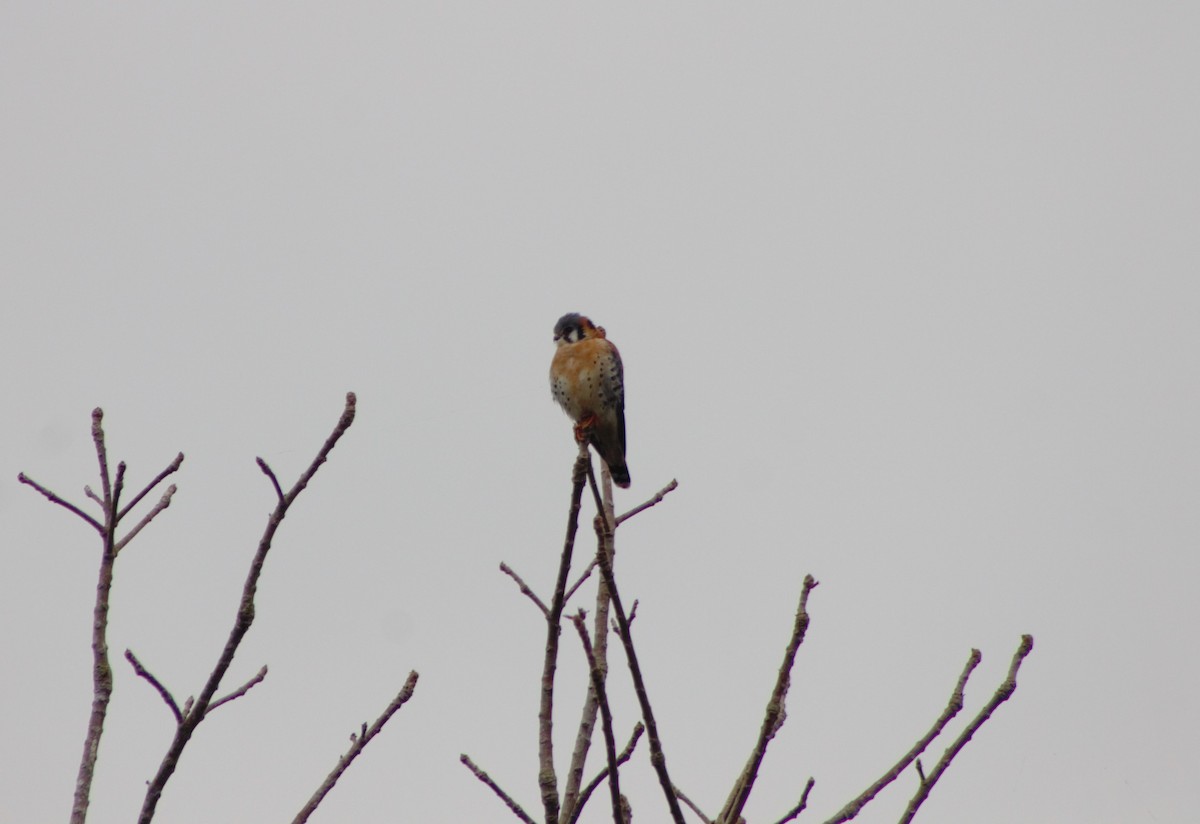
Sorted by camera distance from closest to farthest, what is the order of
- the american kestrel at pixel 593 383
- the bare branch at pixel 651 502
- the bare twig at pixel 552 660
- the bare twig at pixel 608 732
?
the bare twig at pixel 608 732 < the bare twig at pixel 552 660 < the bare branch at pixel 651 502 < the american kestrel at pixel 593 383

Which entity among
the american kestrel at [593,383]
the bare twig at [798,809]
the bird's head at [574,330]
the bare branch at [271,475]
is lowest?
the bare twig at [798,809]

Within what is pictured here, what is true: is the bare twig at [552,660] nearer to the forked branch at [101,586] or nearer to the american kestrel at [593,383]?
the forked branch at [101,586]

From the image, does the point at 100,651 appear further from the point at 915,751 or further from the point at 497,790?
the point at 915,751

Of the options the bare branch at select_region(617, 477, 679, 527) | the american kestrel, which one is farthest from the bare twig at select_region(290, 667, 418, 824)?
the american kestrel

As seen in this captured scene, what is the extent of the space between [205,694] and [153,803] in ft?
0.69

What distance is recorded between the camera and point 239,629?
2.43 meters

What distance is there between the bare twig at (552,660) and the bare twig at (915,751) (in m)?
0.59

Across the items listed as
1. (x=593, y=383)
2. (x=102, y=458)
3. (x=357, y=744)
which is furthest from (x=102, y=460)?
(x=593, y=383)

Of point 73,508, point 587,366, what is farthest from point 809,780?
point 587,366

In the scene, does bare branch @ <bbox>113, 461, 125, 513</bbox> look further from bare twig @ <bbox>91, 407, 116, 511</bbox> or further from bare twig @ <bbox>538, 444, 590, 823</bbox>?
bare twig @ <bbox>538, 444, 590, 823</bbox>

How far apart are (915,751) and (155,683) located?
1.51m

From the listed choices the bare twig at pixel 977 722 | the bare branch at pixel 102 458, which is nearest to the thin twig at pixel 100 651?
the bare branch at pixel 102 458

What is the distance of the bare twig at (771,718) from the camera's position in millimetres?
2258

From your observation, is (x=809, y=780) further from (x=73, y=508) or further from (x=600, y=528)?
(x=73, y=508)
